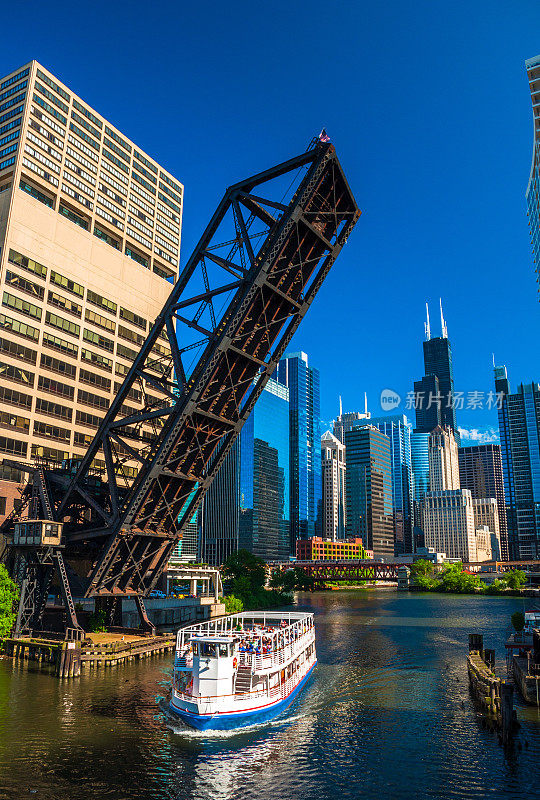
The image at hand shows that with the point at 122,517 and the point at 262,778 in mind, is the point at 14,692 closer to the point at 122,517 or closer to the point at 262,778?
the point at 122,517

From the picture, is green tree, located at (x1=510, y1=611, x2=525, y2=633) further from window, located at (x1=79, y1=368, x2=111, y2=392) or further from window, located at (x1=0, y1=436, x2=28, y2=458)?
window, located at (x1=79, y1=368, x2=111, y2=392)

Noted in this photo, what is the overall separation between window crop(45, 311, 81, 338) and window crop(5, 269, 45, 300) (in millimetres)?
2448

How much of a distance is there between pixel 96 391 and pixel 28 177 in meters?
27.7

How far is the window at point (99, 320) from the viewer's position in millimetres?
80625

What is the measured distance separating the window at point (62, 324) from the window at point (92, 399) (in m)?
7.23

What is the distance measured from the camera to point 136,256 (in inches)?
3846

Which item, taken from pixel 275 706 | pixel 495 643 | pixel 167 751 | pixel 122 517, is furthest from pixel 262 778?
pixel 495 643

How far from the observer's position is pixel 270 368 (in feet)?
141

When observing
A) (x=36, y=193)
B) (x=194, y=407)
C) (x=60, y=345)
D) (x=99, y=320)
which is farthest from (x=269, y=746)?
(x=36, y=193)

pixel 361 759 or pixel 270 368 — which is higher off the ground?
pixel 270 368

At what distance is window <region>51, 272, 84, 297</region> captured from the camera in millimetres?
75812

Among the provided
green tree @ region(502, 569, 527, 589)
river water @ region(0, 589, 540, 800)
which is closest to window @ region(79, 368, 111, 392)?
river water @ region(0, 589, 540, 800)

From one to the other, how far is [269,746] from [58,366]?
2282 inches

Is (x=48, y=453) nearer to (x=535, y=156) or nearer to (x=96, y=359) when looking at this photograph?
(x=96, y=359)
